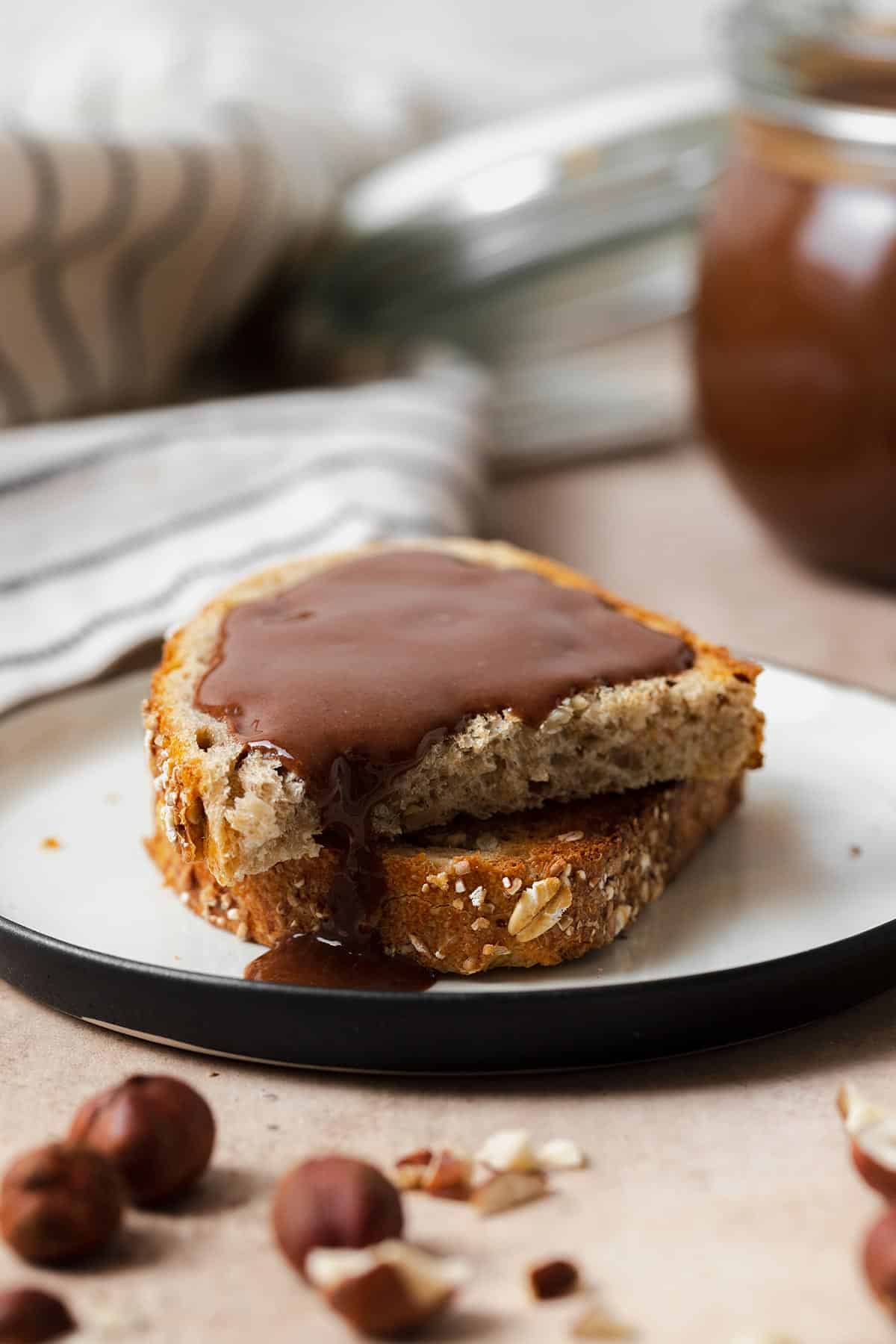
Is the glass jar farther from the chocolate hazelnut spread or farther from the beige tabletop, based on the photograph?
the beige tabletop

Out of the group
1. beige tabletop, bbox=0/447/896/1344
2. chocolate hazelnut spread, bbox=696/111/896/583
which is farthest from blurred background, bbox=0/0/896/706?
beige tabletop, bbox=0/447/896/1344

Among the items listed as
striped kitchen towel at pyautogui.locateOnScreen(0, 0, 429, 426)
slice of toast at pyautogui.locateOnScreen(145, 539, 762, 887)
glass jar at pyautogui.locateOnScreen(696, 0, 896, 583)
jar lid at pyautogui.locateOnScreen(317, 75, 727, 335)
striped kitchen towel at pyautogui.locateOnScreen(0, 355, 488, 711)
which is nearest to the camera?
slice of toast at pyautogui.locateOnScreen(145, 539, 762, 887)

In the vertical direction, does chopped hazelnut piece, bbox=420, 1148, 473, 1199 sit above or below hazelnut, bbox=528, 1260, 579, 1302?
below

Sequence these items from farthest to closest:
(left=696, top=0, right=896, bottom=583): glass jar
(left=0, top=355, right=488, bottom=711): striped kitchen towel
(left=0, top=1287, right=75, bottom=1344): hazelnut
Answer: (left=696, top=0, right=896, bottom=583): glass jar < (left=0, top=355, right=488, bottom=711): striped kitchen towel < (left=0, top=1287, right=75, bottom=1344): hazelnut

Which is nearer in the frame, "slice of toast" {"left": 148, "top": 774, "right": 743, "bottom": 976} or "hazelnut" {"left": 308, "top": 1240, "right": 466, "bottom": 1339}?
"hazelnut" {"left": 308, "top": 1240, "right": 466, "bottom": 1339}

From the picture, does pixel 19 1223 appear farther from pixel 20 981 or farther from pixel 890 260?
pixel 890 260

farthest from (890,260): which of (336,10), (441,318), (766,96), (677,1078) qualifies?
(336,10)
